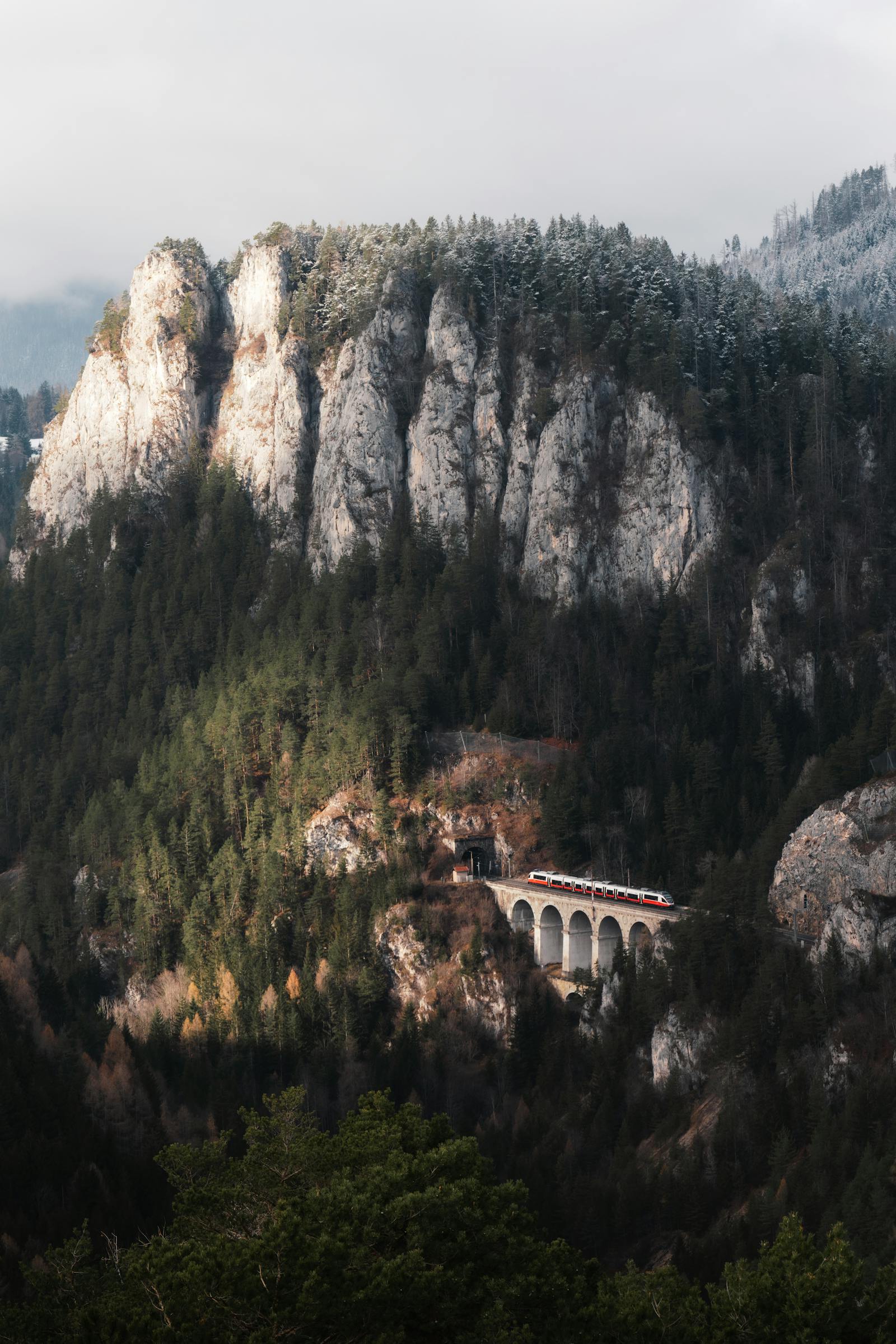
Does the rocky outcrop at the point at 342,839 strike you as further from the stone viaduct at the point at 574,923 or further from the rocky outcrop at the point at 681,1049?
the rocky outcrop at the point at 681,1049

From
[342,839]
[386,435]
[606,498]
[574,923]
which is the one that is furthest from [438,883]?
[386,435]

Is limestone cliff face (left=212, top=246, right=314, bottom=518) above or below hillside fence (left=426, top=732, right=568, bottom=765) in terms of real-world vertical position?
above

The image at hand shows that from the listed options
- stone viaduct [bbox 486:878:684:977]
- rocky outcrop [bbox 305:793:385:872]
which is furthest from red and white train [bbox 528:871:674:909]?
rocky outcrop [bbox 305:793:385:872]

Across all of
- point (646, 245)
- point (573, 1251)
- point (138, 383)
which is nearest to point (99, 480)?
point (138, 383)

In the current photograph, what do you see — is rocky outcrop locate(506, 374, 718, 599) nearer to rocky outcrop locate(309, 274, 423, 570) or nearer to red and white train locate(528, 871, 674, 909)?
rocky outcrop locate(309, 274, 423, 570)

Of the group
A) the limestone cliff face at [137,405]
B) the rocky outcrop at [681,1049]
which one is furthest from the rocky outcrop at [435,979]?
the limestone cliff face at [137,405]

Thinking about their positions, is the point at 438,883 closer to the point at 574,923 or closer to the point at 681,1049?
the point at 574,923
